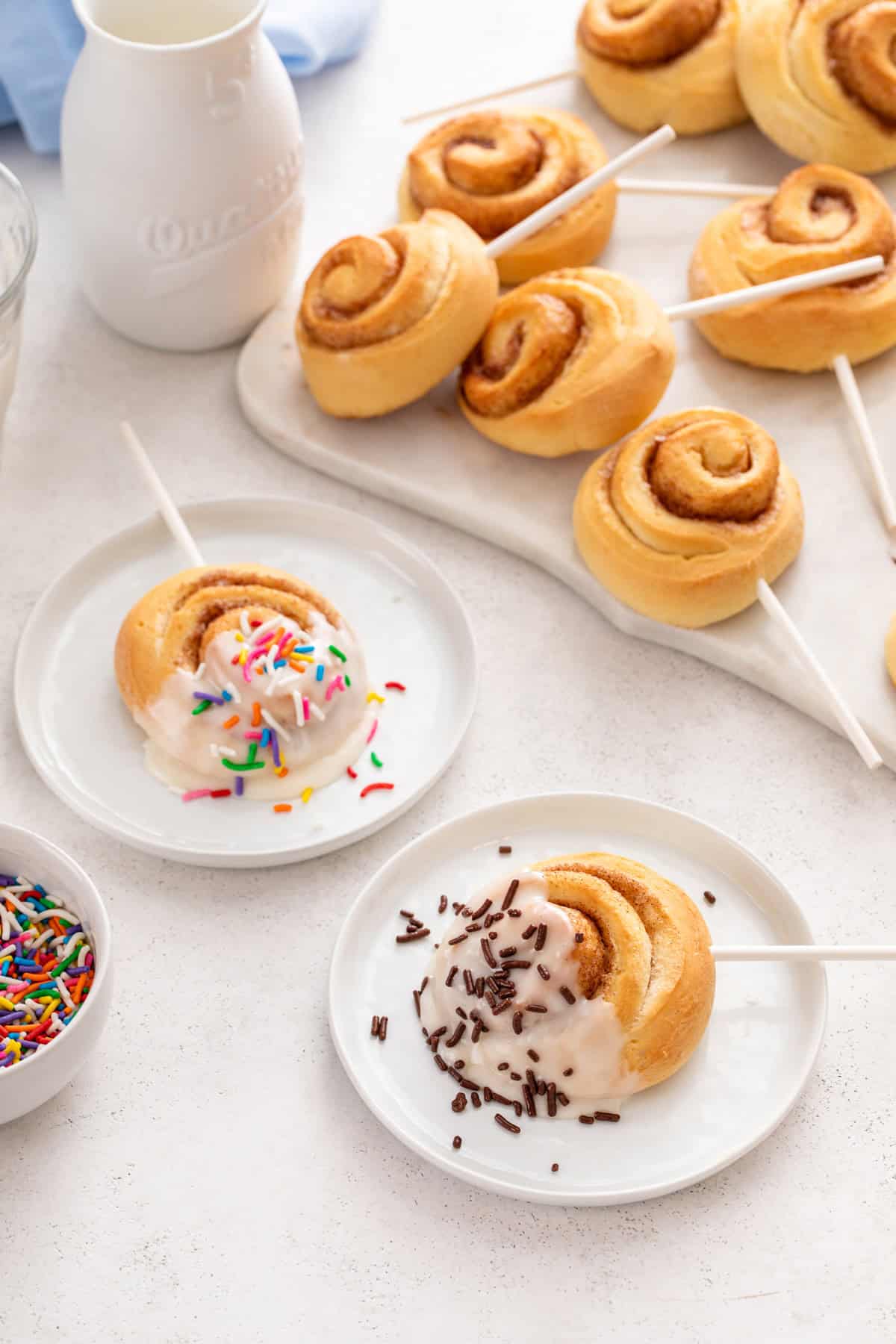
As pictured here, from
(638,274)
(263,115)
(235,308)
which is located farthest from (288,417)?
(638,274)

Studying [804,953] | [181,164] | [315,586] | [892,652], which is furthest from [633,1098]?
[181,164]

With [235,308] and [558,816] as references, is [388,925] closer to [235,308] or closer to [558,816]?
[558,816]

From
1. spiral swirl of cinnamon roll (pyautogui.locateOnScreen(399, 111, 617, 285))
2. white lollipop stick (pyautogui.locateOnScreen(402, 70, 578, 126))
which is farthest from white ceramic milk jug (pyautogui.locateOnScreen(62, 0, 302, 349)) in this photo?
white lollipop stick (pyautogui.locateOnScreen(402, 70, 578, 126))

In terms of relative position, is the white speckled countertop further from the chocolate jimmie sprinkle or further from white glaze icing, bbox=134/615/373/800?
the chocolate jimmie sprinkle

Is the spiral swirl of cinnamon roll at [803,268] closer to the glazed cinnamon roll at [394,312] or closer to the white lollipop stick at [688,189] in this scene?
the white lollipop stick at [688,189]

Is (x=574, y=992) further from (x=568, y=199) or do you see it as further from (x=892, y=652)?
(x=568, y=199)

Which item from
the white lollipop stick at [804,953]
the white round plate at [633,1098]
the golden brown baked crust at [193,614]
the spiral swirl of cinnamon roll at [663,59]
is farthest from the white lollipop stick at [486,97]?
the white lollipop stick at [804,953]

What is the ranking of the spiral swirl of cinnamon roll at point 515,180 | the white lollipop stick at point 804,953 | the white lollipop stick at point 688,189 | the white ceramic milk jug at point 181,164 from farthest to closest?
the white lollipop stick at point 688,189
the spiral swirl of cinnamon roll at point 515,180
the white ceramic milk jug at point 181,164
the white lollipop stick at point 804,953
